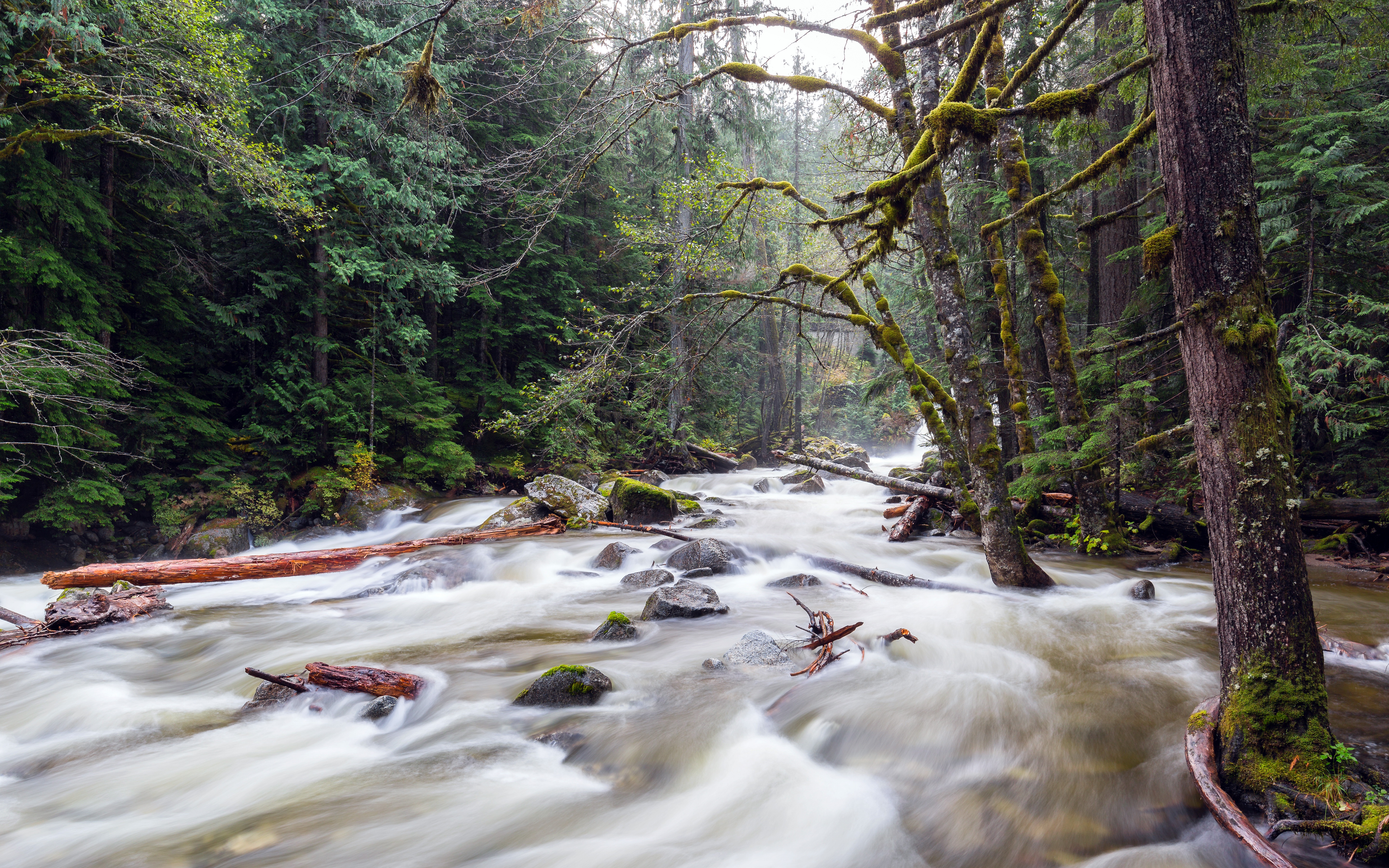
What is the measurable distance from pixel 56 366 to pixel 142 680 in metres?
3.72

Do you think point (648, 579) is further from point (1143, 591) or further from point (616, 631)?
point (1143, 591)

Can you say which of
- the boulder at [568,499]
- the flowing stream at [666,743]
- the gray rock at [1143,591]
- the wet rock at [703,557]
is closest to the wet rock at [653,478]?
the boulder at [568,499]

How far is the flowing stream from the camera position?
9.65 ft

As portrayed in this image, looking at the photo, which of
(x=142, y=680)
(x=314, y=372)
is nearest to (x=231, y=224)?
(x=314, y=372)

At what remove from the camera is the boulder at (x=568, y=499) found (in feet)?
37.0

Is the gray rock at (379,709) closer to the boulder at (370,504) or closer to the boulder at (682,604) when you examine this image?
the boulder at (682,604)

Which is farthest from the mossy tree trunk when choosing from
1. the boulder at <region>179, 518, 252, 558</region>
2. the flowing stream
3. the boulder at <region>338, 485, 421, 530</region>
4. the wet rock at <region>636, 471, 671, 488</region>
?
the wet rock at <region>636, 471, 671, 488</region>

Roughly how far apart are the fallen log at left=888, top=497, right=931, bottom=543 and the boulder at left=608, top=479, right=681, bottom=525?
4.31 m

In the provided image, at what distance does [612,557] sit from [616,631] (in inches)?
119

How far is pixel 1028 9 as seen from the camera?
237 inches

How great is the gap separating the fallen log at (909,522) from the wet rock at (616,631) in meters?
5.02

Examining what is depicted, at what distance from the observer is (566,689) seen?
4336 mm

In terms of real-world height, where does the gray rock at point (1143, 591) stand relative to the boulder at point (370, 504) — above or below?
below

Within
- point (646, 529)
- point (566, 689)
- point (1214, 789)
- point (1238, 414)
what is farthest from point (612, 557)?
point (1238, 414)
